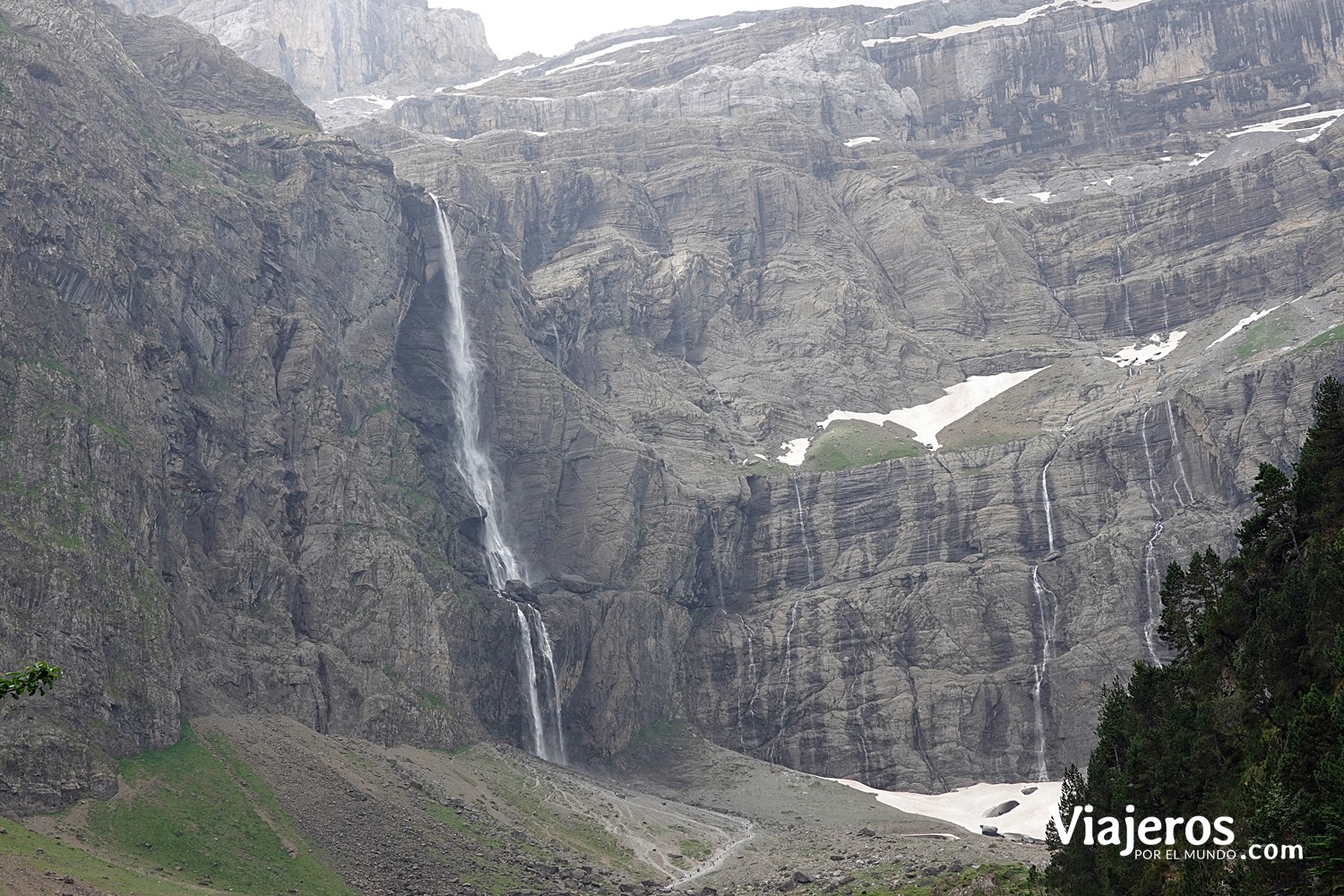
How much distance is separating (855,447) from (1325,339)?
177 ft

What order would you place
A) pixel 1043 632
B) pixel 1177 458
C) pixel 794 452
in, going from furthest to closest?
1. pixel 794 452
2. pixel 1177 458
3. pixel 1043 632

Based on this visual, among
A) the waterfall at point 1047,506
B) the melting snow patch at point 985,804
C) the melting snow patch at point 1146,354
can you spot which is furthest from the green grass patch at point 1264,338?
the melting snow patch at point 985,804

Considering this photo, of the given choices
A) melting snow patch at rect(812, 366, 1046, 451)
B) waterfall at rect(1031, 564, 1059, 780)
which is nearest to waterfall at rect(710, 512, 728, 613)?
melting snow patch at rect(812, 366, 1046, 451)

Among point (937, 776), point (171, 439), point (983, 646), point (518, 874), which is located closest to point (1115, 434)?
point (983, 646)

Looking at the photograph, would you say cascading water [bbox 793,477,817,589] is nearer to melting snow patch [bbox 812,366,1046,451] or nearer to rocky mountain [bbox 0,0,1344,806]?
rocky mountain [bbox 0,0,1344,806]

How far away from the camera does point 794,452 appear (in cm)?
18675

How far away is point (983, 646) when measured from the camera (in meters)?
154

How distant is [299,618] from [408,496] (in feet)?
67.1

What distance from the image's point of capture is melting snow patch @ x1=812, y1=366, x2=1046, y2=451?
7534 inches

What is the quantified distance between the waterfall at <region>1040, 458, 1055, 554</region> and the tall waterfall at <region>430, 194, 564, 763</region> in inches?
2166

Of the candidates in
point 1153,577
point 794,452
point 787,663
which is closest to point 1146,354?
point 794,452

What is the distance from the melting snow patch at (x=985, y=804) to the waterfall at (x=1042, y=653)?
2742mm

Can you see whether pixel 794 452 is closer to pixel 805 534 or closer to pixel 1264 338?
pixel 805 534

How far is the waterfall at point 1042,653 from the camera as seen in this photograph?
14688cm
